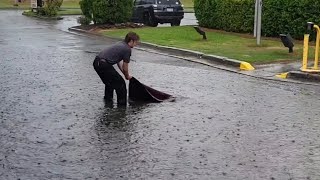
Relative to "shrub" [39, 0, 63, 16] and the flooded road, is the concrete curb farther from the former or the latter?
"shrub" [39, 0, 63, 16]

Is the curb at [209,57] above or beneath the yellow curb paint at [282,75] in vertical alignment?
above

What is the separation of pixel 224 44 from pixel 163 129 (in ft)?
36.6

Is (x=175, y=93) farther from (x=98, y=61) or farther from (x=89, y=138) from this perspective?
(x=89, y=138)

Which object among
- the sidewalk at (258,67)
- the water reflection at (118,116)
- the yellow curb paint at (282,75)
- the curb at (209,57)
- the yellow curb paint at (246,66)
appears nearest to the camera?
the water reflection at (118,116)

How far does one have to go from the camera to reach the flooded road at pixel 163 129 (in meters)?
5.99

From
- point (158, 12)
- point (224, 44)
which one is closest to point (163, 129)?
point (224, 44)

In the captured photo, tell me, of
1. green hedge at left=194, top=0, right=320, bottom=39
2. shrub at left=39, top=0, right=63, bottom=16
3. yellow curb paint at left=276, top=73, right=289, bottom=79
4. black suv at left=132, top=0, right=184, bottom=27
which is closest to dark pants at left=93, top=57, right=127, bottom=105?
yellow curb paint at left=276, top=73, right=289, bottom=79

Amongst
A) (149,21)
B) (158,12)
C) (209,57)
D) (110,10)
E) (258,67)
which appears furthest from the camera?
(149,21)

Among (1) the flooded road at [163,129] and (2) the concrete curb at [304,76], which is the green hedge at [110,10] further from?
(2) the concrete curb at [304,76]

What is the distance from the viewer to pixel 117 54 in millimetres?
9289

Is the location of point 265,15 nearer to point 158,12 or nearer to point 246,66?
point 246,66

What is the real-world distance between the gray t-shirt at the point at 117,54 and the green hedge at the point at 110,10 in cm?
1743

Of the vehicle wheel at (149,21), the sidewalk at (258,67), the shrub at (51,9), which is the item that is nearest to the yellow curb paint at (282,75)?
the sidewalk at (258,67)

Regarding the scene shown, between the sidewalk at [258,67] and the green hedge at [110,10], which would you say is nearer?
the sidewalk at [258,67]
